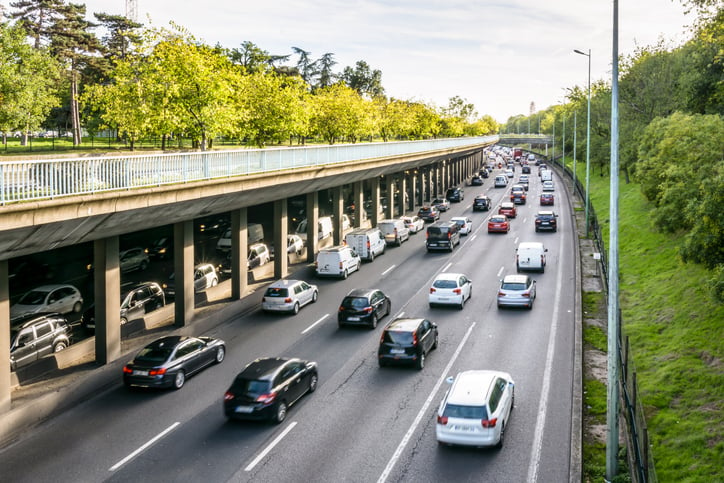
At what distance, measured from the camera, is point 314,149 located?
107 ft

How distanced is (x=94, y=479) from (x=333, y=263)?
2064cm

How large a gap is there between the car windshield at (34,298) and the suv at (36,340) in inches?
170

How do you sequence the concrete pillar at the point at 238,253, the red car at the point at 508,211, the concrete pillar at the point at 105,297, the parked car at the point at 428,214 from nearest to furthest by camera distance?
the concrete pillar at the point at 105,297 → the concrete pillar at the point at 238,253 → the parked car at the point at 428,214 → the red car at the point at 508,211

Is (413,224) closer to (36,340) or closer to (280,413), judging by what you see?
(36,340)

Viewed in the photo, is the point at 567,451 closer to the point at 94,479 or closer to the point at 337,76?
the point at 94,479

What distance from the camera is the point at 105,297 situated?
21.3 metres

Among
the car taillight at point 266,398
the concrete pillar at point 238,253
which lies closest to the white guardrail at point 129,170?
the concrete pillar at point 238,253

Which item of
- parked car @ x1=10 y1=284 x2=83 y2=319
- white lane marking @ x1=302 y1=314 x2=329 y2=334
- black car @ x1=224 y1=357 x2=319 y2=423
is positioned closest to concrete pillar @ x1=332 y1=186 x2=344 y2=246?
white lane marking @ x1=302 y1=314 x2=329 y2=334

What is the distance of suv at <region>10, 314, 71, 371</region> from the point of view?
67.2 feet

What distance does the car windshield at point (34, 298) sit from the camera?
87.0 ft

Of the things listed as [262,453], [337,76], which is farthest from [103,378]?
[337,76]

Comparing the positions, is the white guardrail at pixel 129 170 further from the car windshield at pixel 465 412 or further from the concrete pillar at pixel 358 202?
the concrete pillar at pixel 358 202

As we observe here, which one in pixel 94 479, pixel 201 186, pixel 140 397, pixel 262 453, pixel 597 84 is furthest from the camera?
pixel 597 84

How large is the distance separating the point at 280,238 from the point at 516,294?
43.8ft
